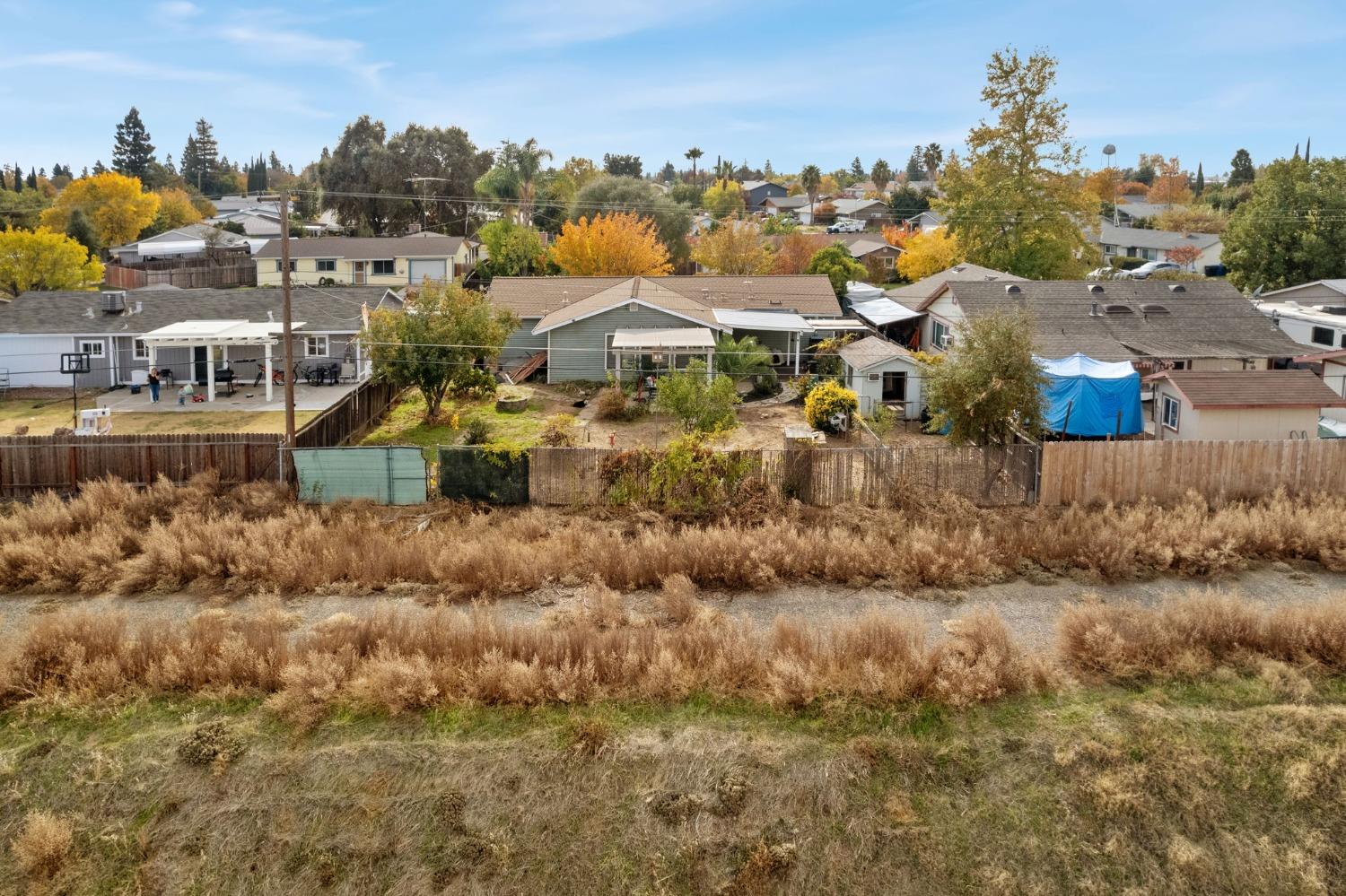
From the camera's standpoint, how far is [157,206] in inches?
3044

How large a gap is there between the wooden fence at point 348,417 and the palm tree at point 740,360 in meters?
10.7

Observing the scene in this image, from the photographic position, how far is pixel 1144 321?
104 ft

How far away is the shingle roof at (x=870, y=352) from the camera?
29878 mm

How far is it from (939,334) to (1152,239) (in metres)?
46.3

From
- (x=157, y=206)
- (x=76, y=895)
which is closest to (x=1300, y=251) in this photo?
(x=76, y=895)

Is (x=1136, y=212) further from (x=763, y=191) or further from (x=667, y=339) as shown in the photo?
(x=667, y=339)

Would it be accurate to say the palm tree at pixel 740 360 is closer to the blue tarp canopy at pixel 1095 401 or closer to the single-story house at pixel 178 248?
the blue tarp canopy at pixel 1095 401

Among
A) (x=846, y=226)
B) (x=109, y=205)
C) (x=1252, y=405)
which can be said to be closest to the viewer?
(x=1252, y=405)

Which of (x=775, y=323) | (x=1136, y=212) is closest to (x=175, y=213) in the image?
(x=775, y=323)

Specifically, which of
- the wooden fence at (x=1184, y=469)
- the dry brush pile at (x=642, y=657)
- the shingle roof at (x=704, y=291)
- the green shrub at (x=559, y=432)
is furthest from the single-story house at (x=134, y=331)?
the wooden fence at (x=1184, y=469)

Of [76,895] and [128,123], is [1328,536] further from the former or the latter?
[128,123]

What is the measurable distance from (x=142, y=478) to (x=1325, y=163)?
58721 mm

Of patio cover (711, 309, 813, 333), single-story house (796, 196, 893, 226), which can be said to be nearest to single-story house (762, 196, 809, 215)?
Result: single-story house (796, 196, 893, 226)

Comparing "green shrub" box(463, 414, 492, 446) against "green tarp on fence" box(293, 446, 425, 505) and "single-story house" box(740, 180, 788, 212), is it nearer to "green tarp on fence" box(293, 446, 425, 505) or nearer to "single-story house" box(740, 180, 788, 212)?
"green tarp on fence" box(293, 446, 425, 505)
